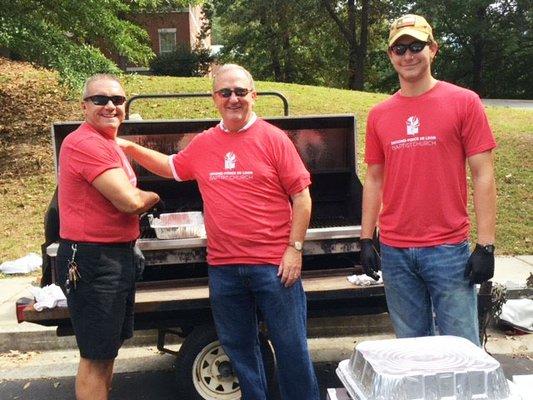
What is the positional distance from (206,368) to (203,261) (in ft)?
2.21

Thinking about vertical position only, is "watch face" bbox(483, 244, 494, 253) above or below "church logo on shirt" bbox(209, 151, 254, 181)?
below

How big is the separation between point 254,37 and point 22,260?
27715 mm

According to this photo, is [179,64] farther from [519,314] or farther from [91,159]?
[91,159]

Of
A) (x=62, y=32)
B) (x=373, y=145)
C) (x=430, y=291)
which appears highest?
(x=62, y=32)

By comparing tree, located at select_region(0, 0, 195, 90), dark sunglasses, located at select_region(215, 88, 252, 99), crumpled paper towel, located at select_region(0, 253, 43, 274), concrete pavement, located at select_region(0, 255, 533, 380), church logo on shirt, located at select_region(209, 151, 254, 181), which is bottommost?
concrete pavement, located at select_region(0, 255, 533, 380)

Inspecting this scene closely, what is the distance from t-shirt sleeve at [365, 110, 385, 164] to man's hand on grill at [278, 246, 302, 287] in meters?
0.56

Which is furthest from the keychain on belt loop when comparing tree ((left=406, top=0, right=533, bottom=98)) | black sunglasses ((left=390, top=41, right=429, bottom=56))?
tree ((left=406, top=0, right=533, bottom=98))

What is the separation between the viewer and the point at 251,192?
2945 millimetres

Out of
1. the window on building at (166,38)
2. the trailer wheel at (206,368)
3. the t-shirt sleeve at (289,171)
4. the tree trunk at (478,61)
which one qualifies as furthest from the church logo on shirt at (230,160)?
the window on building at (166,38)

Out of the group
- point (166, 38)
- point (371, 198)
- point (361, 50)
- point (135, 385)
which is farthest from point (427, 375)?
point (166, 38)

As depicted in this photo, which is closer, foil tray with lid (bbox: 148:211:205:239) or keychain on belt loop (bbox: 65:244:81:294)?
keychain on belt loop (bbox: 65:244:81:294)

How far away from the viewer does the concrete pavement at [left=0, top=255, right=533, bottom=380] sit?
4.84 meters

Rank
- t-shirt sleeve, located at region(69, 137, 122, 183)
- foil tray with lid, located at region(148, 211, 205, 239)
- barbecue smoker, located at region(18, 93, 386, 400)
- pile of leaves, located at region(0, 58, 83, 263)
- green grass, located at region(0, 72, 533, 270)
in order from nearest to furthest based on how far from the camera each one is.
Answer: t-shirt sleeve, located at region(69, 137, 122, 183)
barbecue smoker, located at region(18, 93, 386, 400)
foil tray with lid, located at region(148, 211, 205, 239)
green grass, located at region(0, 72, 533, 270)
pile of leaves, located at region(0, 58, 83, 263)

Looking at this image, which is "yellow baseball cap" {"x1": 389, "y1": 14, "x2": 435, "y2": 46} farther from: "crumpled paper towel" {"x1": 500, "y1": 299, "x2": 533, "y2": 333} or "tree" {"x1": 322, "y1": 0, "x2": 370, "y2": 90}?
"tree" {"x1": 322, "y1": 0, "x2": 370, "y2": 90}
